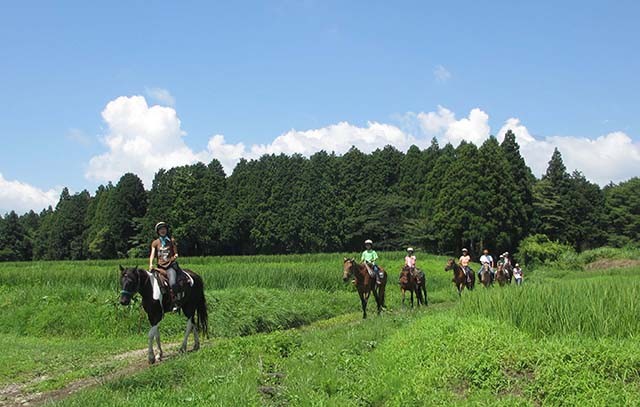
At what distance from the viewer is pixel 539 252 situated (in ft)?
194

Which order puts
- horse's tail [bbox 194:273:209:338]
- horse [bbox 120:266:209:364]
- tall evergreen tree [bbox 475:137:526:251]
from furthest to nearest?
tall evergreen tree [bbox 475:137:526:251] → horse's tail [bbox 194:273:209:338] → horse [bbox 120:266:209:364]

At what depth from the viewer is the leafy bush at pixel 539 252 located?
58.9 m

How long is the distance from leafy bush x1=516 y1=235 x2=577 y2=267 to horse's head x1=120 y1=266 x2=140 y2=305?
53.6 metres

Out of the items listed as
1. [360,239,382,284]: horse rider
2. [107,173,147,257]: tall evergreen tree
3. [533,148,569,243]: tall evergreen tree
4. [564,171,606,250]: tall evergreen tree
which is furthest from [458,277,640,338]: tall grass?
[107,173,147,257]: tall evergreen tree

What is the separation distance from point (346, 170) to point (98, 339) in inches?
2598

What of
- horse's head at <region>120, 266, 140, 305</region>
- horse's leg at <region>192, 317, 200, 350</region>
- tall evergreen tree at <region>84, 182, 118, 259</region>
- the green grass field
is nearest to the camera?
the green grass field

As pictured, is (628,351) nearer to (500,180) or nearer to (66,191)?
(500,180)

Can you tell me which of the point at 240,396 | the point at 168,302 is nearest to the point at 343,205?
the point at 168,302

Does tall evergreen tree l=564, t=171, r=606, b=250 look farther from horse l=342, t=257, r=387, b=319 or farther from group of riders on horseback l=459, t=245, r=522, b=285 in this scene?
horse l=342, t=257, r=387, b=319

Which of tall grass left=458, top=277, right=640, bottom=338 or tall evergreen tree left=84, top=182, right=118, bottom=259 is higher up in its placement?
tall evergreen tree left=84, top=182, right=118, bottom=259

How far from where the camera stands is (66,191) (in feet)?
376

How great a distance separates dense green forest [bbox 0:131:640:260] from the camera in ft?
208

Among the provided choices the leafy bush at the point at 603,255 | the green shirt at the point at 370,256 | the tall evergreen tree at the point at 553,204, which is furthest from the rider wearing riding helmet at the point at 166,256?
the tall evergreen tree at the point at 553,204

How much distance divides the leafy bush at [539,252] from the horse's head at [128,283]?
53568 millimetres
